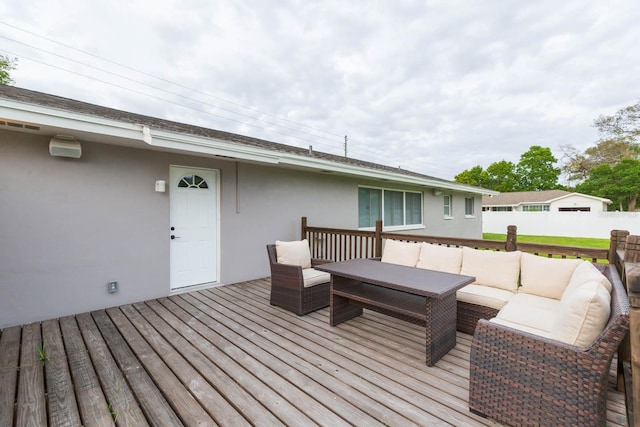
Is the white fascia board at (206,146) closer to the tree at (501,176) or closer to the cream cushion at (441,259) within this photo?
the cream cushion at (441,259)

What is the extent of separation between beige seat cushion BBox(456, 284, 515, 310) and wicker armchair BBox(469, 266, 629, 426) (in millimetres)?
1007

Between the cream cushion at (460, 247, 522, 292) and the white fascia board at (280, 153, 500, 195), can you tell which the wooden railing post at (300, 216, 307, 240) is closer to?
the white fascia board at (280, 153, 500, 195)

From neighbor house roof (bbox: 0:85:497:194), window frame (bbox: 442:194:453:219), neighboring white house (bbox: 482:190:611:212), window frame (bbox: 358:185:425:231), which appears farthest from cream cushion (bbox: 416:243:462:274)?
neighboring white house (bbox: 482:190:611:212)

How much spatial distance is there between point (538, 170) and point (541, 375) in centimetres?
4353

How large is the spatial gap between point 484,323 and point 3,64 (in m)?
22.1

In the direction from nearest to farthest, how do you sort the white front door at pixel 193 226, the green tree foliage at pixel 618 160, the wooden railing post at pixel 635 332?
the wooden railing post at pixel 635 332
the white front door at pixel 193 226
the green tree foliage at pixel 618 160

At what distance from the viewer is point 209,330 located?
10.5 feet

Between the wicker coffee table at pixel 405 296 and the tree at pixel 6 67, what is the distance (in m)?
20.1

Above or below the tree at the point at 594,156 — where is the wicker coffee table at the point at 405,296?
below

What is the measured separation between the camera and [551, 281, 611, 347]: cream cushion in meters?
1.56

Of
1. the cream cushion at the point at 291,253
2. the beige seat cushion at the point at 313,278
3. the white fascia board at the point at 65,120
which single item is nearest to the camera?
the white fascia board at the point at 65,120

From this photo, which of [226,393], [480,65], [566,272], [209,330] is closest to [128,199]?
[209,330]

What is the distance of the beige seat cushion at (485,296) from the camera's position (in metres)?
2.83

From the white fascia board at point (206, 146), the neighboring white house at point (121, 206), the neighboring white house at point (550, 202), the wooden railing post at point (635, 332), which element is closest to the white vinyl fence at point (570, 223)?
the neighboring white house at point (550, 202)
